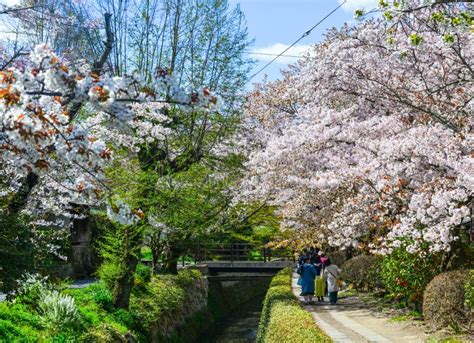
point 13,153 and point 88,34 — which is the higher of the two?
→ point 88,34

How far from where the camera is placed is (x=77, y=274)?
25766 millimetres

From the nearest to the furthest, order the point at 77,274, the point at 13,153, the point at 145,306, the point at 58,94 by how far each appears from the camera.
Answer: the point at 58,94, the point at 13,153, the point at 145,306, the point at 77,274

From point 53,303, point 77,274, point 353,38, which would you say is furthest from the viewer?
point 77,274

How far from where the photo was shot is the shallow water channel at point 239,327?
71.9 feet

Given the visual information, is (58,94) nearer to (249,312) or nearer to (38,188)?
(38,188)

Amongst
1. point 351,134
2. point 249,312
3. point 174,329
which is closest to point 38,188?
point 174,329

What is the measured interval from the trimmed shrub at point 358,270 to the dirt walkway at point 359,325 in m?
1.62

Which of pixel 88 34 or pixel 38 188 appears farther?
pixel 88 34

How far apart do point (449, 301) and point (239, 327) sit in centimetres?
1477

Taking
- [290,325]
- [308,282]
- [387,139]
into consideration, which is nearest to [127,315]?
[290,325]

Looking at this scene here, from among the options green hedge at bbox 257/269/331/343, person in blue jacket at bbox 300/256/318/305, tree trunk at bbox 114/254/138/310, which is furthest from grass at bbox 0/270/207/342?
person in blue jacket at bbox 300/256/318/305

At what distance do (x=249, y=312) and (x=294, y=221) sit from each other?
339 inches

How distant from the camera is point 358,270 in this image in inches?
798

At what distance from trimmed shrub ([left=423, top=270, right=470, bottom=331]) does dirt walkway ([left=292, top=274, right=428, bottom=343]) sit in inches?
22.2
